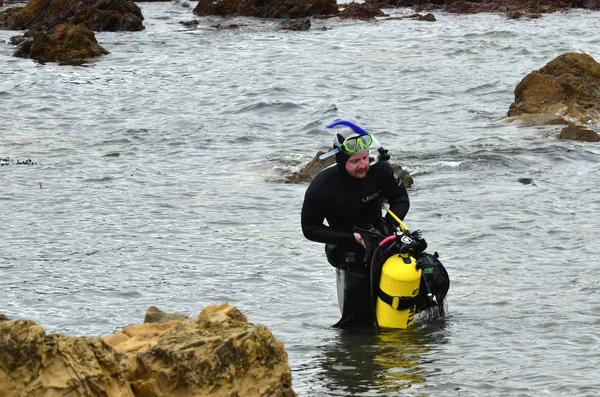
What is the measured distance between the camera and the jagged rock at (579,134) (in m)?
17.4

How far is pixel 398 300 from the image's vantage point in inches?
313

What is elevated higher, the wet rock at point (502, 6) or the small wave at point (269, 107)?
the wet rock at point (502, 6)

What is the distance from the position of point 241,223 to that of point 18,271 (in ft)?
10.3

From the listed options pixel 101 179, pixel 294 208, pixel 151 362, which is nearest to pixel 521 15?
pixel 101 179

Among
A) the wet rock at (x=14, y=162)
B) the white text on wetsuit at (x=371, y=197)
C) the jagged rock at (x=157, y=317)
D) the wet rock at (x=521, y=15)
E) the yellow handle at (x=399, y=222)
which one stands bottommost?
the wet rock at (x=14, y=162)

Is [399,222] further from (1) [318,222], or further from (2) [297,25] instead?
(2) [297,25]

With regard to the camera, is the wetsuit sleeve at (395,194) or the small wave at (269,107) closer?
the wetsuit sleeve at (395,194)

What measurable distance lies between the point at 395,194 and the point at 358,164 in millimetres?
506

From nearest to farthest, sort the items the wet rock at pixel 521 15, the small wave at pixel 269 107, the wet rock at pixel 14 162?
the wet rock at pixel 14 162 → the small wave at pixel 269 107 → the wet rock at pixel 521 15

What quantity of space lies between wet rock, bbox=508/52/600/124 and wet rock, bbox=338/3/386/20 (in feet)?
67.4

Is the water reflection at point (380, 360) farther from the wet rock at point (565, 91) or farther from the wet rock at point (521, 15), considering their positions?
the wet rock at point (521, 15)

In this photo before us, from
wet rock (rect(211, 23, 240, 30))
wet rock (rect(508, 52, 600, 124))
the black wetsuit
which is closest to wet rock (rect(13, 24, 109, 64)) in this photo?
wet rock (rect(211, 23, 240, 30))

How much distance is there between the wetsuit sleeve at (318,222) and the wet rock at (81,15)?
98.6 ft

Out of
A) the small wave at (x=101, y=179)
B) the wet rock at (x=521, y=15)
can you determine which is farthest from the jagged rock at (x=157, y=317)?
the wet rock at (x=521, y=15)
